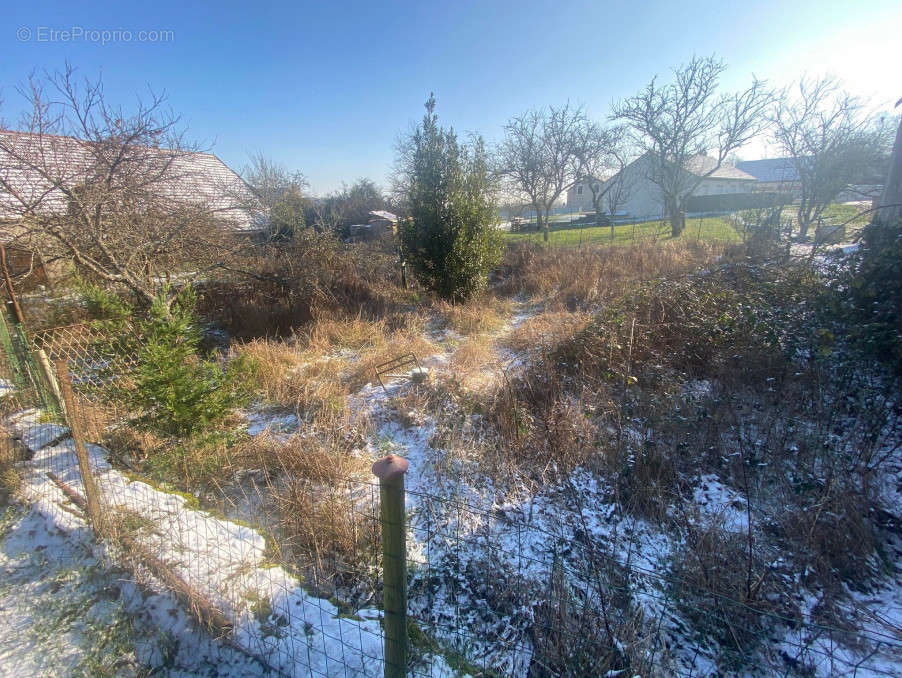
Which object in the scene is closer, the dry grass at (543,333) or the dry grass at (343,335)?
the dry grass at (543,333)

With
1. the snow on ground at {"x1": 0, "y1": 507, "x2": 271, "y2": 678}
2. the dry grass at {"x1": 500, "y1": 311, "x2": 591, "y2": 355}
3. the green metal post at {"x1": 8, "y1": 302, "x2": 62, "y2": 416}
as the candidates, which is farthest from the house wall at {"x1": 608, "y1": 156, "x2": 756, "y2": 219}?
the snow on ground at {"x1": 0, "y1": 507, "x2": 271, "y2": 678}

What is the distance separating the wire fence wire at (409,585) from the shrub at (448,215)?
251 inches

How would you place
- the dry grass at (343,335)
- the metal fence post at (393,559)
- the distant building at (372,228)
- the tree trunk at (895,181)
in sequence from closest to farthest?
the metal fence post at (393,559) < the tree trunk at (895,181) < the dry grass at (343,335) < the distant building at (372,228)

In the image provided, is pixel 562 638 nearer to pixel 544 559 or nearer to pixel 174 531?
pixel 544 559

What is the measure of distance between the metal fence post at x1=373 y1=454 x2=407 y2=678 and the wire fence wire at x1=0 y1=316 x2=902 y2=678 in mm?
472

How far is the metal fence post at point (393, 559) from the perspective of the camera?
4.53ft

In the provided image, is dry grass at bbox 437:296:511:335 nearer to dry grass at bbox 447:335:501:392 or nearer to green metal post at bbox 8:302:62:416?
dry grass at bbox 447:335:501:392

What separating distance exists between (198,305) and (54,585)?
7997 mm

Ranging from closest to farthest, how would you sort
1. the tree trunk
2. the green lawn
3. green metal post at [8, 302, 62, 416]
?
green metal post at [8, 302, 62, 416]
the tree trunk
the green lawn

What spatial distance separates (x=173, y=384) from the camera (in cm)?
322

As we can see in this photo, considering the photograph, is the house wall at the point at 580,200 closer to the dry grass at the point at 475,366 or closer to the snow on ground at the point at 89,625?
the dry grass at the point at 475,366

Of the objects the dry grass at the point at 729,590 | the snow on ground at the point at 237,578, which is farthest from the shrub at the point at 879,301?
the snow on ground at the point at 237,578

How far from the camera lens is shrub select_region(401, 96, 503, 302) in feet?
27.8

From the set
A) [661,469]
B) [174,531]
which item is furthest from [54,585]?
[661,469]
